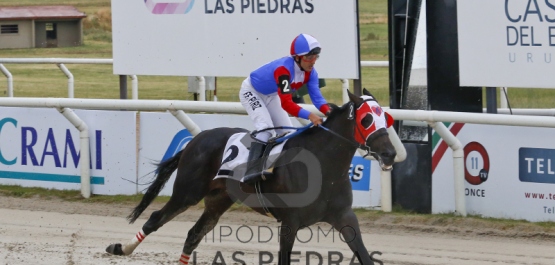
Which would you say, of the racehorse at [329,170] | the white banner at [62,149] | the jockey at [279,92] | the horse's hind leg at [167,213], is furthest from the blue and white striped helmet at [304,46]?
the white banner at [62,149]

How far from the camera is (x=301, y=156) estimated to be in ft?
19.6

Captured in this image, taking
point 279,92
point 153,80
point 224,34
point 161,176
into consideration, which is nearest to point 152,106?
point 224,34

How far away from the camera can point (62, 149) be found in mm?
9312

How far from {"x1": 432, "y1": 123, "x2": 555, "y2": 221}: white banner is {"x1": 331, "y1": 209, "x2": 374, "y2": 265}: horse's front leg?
7.13ft

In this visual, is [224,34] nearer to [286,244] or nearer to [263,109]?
[263,109]

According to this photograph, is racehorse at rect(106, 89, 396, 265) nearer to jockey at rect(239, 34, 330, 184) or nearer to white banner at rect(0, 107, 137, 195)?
jockey at rect(239, 34, 330, 184)

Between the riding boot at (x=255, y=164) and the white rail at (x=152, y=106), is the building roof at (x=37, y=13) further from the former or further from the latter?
the riding boot at (x=255, y=164)

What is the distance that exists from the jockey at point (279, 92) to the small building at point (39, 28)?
21.6m

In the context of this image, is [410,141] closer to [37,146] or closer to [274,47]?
[274,47]

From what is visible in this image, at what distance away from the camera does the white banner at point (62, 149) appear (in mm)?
9102

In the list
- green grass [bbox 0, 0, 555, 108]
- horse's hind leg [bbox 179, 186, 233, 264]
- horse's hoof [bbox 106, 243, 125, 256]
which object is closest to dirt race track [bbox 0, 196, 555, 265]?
horse's hoof [bbox 106, 243, 125, 256]

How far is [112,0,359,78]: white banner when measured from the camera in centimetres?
861

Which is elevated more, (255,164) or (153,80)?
(153,80)

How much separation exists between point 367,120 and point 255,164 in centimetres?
94
